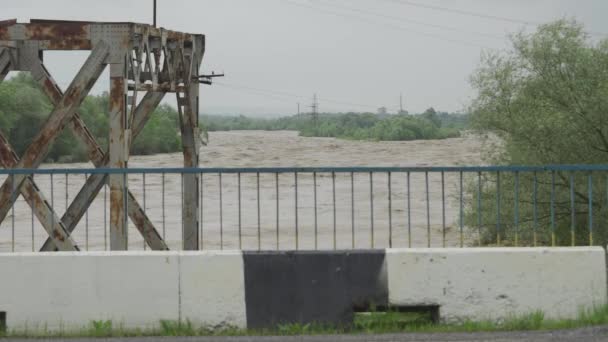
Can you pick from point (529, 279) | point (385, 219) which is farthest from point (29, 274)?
point (385, 219)

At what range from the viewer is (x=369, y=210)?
42.5m

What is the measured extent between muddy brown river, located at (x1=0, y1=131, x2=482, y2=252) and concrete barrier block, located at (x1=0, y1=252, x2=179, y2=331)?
3.13 ft

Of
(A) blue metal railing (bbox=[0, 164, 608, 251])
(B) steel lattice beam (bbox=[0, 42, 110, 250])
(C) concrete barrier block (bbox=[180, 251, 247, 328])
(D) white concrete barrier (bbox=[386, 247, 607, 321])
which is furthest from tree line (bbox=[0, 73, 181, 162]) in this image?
(D) white concrete barrier (bbox=[386, 247, 607, 321])

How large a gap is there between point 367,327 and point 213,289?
132 centimetres

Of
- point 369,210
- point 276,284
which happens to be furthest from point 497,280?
point 369,210

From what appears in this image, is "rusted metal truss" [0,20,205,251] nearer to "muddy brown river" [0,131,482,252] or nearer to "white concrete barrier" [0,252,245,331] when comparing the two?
"muddy brown river" [0,131,482,252]

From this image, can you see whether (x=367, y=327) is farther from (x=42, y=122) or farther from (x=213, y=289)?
(x=42, y=122)

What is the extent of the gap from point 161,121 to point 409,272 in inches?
2893

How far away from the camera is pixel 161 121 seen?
264 feet

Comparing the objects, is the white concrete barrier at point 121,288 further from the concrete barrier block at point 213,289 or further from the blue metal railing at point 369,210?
the blue metal railing at point 369,210

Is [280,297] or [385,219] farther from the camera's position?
[385,219]

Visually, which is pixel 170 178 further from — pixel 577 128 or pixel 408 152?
pixel 577 128

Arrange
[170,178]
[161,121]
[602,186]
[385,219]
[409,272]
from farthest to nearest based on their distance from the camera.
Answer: [161,121]
[170,178]
[385,219]
[602,186]
[409,272]

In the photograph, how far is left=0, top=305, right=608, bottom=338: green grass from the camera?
8148mm
